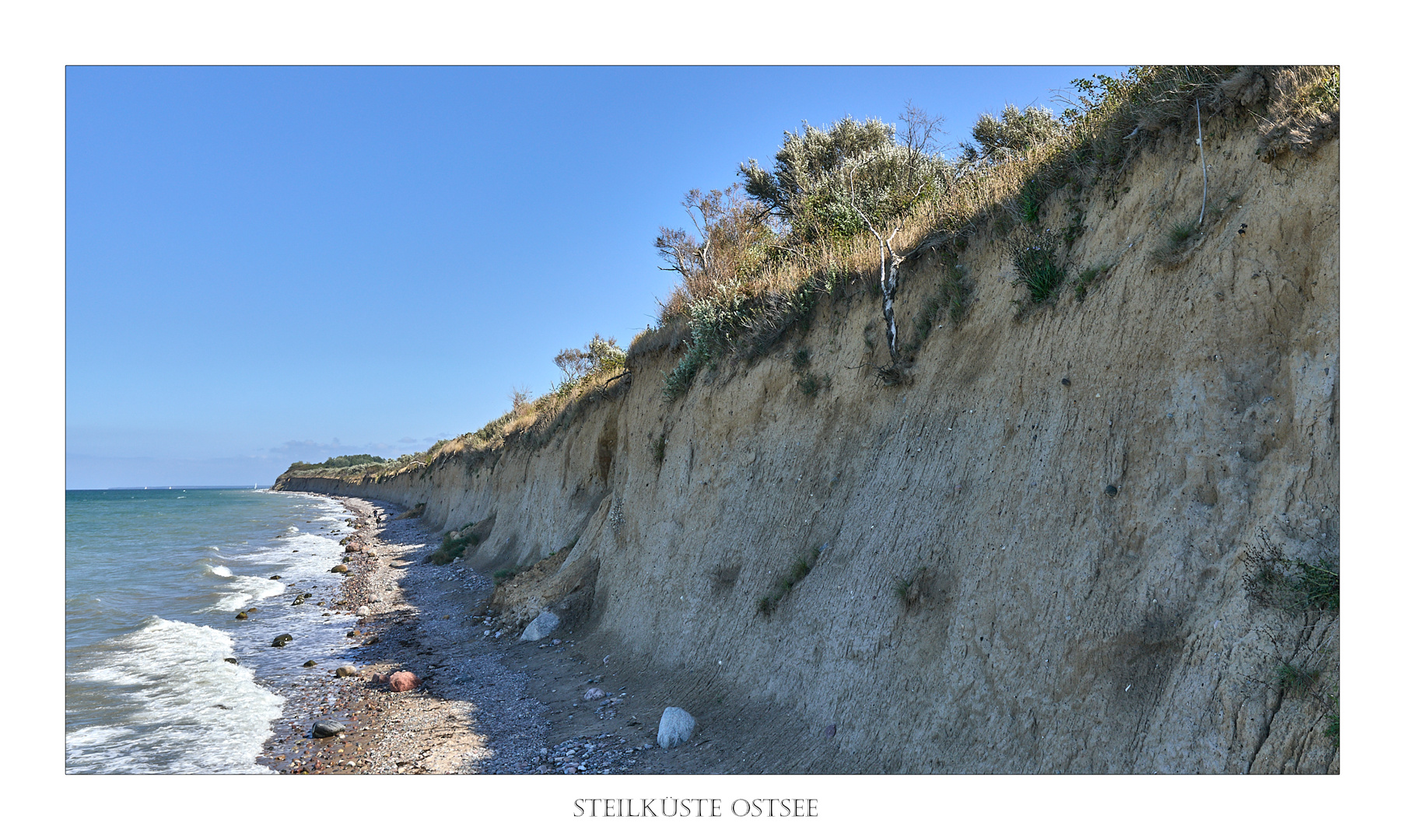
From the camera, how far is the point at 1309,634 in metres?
3.92

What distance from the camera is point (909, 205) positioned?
37.0 ft

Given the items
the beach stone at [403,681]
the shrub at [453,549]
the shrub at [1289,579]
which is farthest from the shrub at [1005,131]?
the shrub at [453,549]

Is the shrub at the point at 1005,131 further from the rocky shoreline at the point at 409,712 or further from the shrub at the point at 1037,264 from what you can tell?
the rocky shoreline at the point at 409,712

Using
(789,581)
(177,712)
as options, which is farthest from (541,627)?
(789,581)

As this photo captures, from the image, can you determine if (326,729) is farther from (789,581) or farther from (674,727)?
(789,581)

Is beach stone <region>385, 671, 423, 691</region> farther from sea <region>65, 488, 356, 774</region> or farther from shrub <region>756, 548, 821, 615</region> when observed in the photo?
shrub <region>756, 548, 821, 615</region>

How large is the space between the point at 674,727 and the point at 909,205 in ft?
28.2

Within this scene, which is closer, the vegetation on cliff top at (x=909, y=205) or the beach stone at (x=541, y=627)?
the vegetation on cliff top at (x=909, y=205)

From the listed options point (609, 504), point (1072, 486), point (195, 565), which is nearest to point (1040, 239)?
point (1072, 486)

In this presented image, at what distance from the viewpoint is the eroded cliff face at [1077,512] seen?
437 centimetres

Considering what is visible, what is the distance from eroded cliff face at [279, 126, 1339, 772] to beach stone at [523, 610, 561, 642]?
3587 millimetres

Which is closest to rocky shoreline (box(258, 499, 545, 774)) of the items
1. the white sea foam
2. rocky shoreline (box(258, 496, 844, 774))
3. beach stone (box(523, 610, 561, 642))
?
rocky shoreline (box(258, 496, 844, 774))

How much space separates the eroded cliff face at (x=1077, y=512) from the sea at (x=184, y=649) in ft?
20.9
